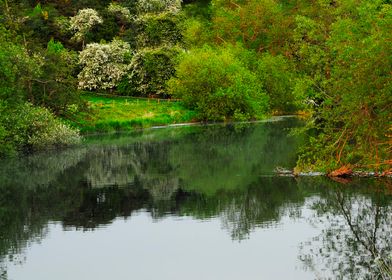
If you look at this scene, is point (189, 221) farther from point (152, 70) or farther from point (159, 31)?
point (159, 31)

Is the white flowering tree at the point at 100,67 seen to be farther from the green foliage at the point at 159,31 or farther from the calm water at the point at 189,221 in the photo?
the calm water at the point at 189,221

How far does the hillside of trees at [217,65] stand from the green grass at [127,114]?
2.03 meters

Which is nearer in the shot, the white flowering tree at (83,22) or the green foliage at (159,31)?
the green foliage at (159,31)

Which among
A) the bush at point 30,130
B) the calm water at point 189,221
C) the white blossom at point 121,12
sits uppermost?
the white blossom at point 121,12

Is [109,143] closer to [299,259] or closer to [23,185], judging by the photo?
[23,185]

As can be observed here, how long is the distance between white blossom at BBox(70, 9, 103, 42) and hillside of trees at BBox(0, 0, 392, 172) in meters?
0.22

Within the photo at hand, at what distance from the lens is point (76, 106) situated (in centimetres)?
7031

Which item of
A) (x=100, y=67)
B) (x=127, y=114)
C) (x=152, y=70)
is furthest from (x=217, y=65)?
(x=100, y=67)

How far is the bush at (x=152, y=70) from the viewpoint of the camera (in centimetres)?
9456

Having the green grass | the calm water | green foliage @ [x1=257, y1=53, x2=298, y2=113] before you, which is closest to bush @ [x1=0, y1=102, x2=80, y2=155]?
the calm water

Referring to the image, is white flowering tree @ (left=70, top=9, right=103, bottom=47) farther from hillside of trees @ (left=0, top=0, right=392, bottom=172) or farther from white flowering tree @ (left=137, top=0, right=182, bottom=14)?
white flowering tree @ (left=137, top=0, right=182, bottom=14)

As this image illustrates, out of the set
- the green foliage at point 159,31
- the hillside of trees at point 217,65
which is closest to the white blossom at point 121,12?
the hillside of trees at point 217,65

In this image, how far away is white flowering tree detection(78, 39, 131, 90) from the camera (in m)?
96.8

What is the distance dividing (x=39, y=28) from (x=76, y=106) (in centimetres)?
4228
